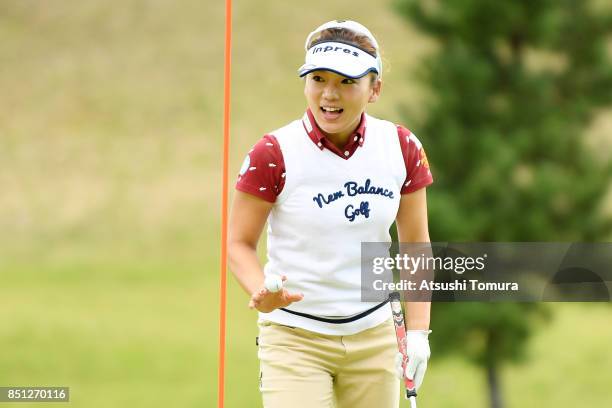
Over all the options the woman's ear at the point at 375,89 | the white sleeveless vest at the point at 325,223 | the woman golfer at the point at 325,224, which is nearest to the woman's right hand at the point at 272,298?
the woman golfer at the point at 325,224

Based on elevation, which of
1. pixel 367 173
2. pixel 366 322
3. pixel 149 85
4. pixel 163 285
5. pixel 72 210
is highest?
pixel 149 85

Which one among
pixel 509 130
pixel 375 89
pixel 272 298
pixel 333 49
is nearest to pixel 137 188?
pixel 509 130

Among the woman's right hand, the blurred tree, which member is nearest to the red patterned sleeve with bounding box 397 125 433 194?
the woman's right hand

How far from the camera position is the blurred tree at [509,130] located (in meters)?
14.7

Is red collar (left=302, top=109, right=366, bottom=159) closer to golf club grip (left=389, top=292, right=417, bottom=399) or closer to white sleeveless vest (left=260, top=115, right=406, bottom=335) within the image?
white sleeveless vest (left=260, top=115, right=406, bottom=335)

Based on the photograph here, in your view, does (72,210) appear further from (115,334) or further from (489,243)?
(489,243)

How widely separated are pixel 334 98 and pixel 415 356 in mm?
1076

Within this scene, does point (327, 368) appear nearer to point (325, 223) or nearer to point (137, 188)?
point (325, 223)

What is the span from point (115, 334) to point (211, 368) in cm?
408

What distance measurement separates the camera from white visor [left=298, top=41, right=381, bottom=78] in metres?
3.98

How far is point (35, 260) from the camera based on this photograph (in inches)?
1411

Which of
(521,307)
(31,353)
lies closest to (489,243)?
(521,307)

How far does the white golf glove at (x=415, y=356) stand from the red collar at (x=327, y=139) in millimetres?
779

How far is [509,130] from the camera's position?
15273 mm
